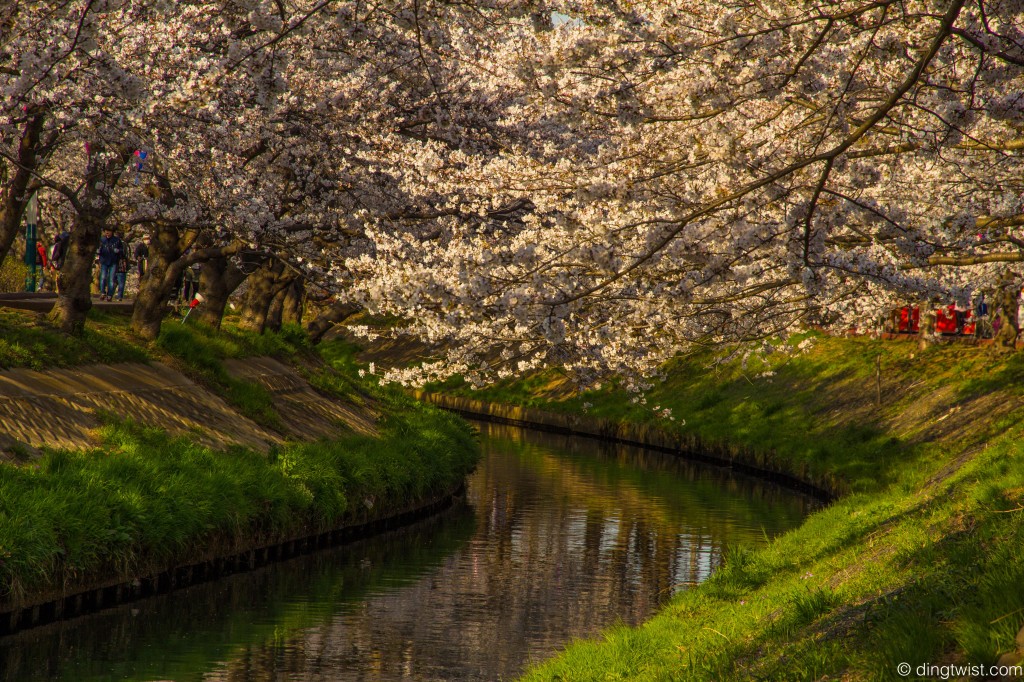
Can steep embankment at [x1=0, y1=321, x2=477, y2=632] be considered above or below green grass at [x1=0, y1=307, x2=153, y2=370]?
below

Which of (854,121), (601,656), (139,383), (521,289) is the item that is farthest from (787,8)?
(139,383)

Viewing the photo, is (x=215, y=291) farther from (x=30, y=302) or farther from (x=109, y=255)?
(x=30, y=302)

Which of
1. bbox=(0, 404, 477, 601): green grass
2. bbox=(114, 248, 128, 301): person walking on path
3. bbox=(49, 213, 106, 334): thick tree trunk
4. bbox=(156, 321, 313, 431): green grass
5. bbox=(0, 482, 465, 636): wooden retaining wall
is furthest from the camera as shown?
bbox=(114, 248, 128, 301): person walking on path

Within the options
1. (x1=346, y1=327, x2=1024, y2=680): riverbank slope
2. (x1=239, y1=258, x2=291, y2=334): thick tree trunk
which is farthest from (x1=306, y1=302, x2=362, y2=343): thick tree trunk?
(x1=346, y1=327, x2=1024, y2=680): riverbank slope

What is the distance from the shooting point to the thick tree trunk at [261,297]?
37344mm

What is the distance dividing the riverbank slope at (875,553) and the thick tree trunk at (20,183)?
13.5 m

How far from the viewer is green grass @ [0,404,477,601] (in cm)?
1709

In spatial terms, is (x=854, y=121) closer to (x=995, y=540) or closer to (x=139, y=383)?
(x=995, y=540)

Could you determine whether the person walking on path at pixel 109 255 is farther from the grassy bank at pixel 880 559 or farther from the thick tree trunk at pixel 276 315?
the grassy bank at pixel 880 559

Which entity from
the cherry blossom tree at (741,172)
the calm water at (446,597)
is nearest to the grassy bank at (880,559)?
the calm water at (446,597)

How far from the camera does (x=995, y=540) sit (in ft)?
35.9

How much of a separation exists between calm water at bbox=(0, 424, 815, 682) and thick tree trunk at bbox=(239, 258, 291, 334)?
9.16 metres

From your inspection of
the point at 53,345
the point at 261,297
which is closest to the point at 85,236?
the point at 53,345

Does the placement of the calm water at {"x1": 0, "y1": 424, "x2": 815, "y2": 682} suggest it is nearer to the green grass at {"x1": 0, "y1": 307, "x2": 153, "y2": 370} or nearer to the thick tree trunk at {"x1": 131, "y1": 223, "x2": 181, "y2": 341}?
the green grass at {"x1": 0, "y1": 307, "x2": 153, "y2": 370}
